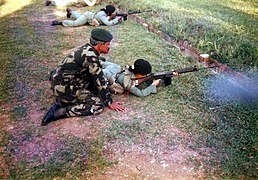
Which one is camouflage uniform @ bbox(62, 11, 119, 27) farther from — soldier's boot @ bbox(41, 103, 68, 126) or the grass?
soldier's boot @ bbox(41, 103, 68, 126)

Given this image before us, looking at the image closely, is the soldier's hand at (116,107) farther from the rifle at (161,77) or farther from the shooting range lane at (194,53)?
the shooting range lane at (194,53)

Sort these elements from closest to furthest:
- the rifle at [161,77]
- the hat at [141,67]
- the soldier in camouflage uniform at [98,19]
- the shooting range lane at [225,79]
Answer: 1. the hat at [141,67]
2. the rifle at [161,77]
3. the shooting range lane at [225,79]
4. the soldier in camouflage uniform at [98,19]

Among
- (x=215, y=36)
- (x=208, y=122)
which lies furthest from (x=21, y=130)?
(x=215, y=36)

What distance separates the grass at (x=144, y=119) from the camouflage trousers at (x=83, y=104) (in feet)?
0.37

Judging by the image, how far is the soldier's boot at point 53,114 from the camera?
382cm

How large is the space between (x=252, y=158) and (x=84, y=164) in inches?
68.8

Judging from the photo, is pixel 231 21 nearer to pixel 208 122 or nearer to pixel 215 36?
pixel 215 36

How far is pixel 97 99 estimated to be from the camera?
13.0ft

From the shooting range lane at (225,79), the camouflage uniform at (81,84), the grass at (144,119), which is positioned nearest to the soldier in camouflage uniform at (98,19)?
the grass at (144,119)

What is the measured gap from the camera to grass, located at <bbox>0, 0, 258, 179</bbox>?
125 inches

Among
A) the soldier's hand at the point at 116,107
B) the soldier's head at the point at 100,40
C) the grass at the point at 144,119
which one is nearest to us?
the grass at the point at 144,119

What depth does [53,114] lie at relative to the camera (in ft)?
12.7

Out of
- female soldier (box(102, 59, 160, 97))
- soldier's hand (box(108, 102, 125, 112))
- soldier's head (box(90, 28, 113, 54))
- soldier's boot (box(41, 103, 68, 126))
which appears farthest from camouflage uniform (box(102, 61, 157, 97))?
soldier's boot (box(41, 103, 68, 126))

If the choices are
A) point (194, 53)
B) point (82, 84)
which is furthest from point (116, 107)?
point (194, 53)
